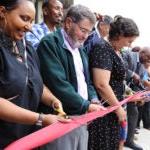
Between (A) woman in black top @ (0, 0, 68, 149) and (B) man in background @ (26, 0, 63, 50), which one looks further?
(B) man in background @ (26, 0, 63, 50)

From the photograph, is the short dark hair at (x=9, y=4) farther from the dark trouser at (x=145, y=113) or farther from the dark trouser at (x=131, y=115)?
the dark trouser at (x=145, y=113)

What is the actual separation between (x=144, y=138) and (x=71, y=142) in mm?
4424

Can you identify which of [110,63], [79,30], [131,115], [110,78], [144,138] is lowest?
[144,138]

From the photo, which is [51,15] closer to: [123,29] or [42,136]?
[123,29]

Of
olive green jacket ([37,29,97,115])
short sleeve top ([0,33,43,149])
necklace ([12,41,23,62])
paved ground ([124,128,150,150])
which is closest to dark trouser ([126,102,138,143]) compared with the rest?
paved ground ([124,128,150,150])

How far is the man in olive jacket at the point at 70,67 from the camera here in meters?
3.00

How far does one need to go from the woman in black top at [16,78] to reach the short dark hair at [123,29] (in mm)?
1354

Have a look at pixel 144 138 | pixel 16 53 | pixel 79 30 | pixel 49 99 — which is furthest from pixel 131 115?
pixel 16 53

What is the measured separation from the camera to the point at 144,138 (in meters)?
7.27

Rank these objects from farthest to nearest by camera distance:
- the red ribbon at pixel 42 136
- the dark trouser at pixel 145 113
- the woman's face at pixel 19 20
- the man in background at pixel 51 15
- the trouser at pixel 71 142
→ the dark trouser at pixel 145 113 < the man in background at pixel 51 15 < the trouser at pixel 71 142 < the woman's face at pixel 19 20 < the red ribbon at pixel 42 136

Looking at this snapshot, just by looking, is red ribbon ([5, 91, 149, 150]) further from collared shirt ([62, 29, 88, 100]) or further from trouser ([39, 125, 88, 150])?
collared shirt ([62, 29, 88, 100])

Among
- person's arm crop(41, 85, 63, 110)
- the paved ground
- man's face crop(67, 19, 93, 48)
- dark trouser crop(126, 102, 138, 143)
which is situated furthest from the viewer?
the paved ground

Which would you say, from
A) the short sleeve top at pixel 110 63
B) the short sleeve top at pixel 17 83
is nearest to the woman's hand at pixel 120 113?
the short sleeve top at pixel 110 63

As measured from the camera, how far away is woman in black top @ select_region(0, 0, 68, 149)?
7.53 feet
